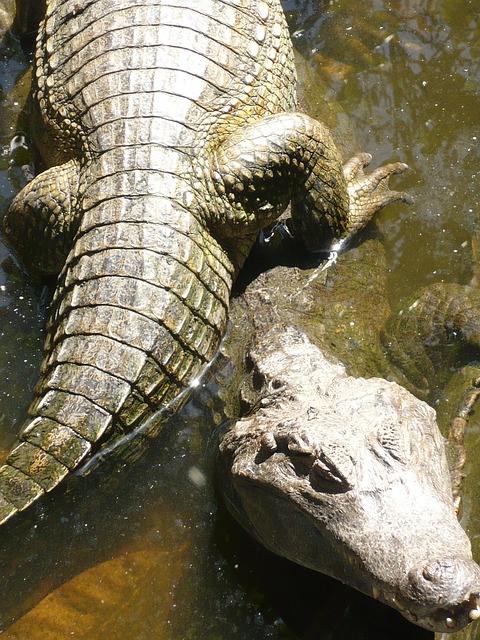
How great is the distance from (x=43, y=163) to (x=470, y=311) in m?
2.49

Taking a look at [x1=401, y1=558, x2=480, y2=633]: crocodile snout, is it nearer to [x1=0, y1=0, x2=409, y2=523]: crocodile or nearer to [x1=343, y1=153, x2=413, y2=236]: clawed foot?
[x1=0, y1=0, x2=409, y2=523]: crocodile

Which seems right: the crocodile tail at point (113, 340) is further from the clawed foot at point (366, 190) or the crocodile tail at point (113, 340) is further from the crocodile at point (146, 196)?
the clawed foot at point (366, 190)

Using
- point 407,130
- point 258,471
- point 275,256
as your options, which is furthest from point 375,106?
point 258,471

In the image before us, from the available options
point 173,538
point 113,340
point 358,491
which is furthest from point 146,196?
point 358,491

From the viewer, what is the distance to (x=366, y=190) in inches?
157

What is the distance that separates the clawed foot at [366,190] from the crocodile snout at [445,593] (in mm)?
2153

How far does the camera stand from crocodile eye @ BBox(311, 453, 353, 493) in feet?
7.29

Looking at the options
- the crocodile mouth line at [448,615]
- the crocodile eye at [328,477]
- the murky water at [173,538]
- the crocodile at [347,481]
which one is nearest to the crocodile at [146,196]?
the murky water at [173,538]

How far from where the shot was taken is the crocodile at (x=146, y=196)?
277cm

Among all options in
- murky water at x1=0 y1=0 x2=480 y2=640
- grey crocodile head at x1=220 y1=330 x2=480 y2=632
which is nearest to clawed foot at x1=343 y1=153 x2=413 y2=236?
murky water at x1=0 y1=0 x2=480 y2=640

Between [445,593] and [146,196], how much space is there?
189 cm

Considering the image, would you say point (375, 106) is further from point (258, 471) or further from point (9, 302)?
point (258, 471)

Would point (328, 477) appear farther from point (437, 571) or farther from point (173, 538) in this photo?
point (173, 538)

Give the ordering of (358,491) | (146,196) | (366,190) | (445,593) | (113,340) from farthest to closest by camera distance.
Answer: (366,190) → (146,196) → (113,340) → (358,491) → (445,593)
